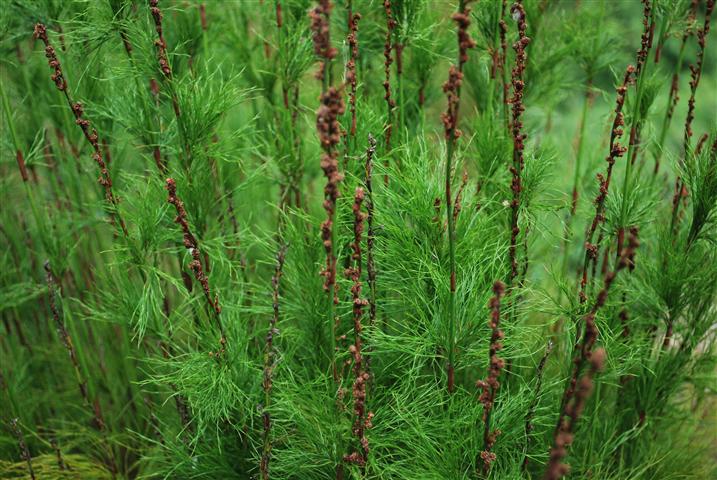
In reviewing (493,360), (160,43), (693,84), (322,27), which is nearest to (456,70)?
(322,27)

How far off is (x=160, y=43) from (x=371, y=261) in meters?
0.53

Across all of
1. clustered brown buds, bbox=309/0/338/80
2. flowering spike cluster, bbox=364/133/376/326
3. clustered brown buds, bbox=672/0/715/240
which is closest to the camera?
clustered brown buds, bbox=309/0/338/80

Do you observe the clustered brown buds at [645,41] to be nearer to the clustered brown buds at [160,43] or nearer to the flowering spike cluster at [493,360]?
the flowering spike cluster at [493,360]

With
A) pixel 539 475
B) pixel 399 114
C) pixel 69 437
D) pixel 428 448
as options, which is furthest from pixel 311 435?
pixel 69 437

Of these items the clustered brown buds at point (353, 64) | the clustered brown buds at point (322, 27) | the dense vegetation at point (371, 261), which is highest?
the clustered brown buds at point (322, 27)

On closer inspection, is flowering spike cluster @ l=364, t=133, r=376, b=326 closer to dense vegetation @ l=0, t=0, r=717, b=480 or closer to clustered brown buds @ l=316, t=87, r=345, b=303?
dense vegetation @ l=0, t=0, r=717, b=480

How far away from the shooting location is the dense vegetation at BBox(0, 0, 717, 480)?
121 centimetres

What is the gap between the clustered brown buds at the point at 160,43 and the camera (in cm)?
118

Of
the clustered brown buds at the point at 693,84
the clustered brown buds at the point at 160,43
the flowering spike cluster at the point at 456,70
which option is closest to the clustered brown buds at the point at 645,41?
the clustered brown buds at the point at 693,84

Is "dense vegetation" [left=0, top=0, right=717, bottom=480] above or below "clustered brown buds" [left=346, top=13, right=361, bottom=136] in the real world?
below

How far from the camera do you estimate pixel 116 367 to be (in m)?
2.03

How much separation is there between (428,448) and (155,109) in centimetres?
86

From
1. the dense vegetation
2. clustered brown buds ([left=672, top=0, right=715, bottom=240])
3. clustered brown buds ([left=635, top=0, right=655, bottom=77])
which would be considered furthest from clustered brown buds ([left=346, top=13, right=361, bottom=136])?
clustered brown buds ([left=672, top=0, right=715, bottom=240])

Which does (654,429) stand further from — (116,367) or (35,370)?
(35,370)
